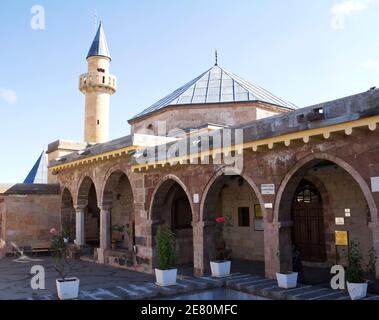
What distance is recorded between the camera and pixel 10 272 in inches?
460

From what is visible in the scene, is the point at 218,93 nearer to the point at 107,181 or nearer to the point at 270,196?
the point at 107,181

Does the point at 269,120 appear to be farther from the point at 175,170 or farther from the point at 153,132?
the point at 153,132

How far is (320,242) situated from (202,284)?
14.3 feet

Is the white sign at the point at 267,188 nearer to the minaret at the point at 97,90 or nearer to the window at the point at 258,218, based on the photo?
the window at the point at 258,218

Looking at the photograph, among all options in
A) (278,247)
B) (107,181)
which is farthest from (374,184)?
(107,181)

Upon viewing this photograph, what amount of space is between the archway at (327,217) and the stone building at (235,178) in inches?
1.1

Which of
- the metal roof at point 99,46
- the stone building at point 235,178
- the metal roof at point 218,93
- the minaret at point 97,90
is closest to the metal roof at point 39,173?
the minaret at point 97,90

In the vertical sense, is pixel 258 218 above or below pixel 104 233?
above

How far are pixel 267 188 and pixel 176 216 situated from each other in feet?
15.2

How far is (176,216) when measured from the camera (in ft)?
39.8

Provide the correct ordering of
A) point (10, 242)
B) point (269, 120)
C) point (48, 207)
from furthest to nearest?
point (48, 207), point (10, 242), point (269, 120)

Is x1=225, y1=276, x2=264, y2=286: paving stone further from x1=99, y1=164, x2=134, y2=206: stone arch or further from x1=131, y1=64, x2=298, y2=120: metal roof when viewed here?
x1=131, y1=64, x2=298, y2=120: metal roof

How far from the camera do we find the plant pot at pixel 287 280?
735 centimetres

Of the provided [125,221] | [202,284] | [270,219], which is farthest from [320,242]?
[125,221]
